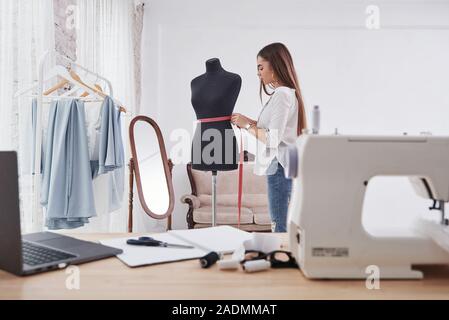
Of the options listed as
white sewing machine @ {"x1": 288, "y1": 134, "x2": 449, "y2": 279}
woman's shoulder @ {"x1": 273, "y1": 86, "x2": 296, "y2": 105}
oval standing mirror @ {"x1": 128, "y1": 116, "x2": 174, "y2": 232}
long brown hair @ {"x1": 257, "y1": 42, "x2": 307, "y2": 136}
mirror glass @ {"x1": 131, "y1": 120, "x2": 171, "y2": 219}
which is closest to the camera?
white sewing machine @ {"x1": 288, "y1": 134, "x2": 449, "y2": 279}

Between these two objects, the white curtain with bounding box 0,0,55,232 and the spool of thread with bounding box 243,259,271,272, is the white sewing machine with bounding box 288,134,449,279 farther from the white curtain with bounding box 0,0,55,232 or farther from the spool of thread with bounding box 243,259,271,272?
the white curtain with bounding box 0,0,55,232

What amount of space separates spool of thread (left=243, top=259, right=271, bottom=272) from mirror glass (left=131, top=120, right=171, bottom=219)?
4.87ft

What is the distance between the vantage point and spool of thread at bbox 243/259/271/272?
0.89m

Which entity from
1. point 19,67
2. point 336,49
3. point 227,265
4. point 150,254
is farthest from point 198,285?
point 336,49

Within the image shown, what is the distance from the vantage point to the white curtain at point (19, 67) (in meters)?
2.18

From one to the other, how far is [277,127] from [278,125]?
0.01 meters

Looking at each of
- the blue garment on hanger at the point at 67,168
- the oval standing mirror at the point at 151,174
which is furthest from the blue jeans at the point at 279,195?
the blue garment on hanger at the point at 67,168

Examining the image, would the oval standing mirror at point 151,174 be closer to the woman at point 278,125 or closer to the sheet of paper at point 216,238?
the woman at point 278,125

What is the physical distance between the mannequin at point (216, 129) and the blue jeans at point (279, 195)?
0.92ft

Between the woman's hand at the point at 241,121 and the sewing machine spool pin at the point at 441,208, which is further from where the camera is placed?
the woman's hand at the point at 241,121

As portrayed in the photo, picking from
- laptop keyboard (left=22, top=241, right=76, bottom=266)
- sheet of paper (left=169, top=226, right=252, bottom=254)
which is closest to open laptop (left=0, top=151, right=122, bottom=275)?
laptop keyboard (left=22, top=241, right=76, bottom=266)

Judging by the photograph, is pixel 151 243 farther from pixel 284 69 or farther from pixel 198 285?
pixel 284 69

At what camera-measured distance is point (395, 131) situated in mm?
5070
